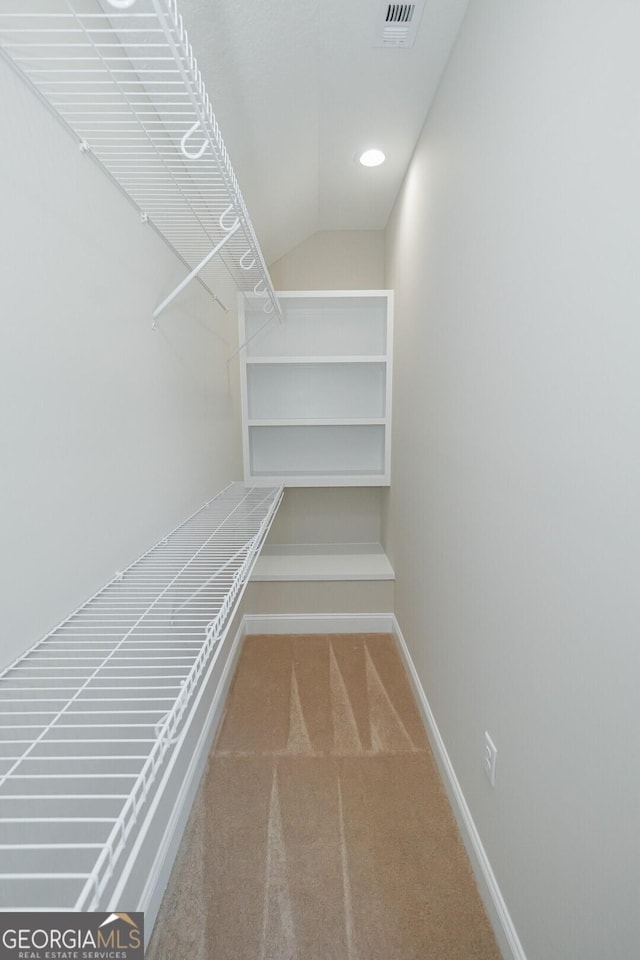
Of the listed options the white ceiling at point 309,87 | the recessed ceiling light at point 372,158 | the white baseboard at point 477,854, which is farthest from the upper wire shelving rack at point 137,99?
the white baseboard at point 477,854

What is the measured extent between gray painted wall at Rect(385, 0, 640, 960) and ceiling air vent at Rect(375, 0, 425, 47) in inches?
6.0

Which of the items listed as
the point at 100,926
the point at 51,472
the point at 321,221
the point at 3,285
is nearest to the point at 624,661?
the point at 100,926

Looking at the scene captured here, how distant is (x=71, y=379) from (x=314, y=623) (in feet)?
7.05

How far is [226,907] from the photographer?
1.25 metres

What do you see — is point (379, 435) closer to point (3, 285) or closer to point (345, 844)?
point (345, 844)

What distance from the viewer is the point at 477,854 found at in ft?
4.28

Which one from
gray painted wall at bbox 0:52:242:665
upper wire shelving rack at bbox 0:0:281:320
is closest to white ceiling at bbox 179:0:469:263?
upper wire shelving rack at bbox 0:0:281:320

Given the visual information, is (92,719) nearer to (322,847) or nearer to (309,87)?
(322,847)

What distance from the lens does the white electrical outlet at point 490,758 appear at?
1.21 metres

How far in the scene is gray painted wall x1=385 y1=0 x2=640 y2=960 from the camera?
28.5 inches

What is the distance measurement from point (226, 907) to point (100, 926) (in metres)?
0.87

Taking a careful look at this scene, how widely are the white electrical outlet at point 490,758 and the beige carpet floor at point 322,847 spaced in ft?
1.13

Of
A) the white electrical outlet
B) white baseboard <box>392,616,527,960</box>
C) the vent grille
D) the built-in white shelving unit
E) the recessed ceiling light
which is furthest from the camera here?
the built-in white shelving unit

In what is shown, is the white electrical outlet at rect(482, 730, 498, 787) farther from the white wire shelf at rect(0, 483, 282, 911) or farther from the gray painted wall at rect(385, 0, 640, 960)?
the white wire shelf at rect(0, 483, 282, 911)
